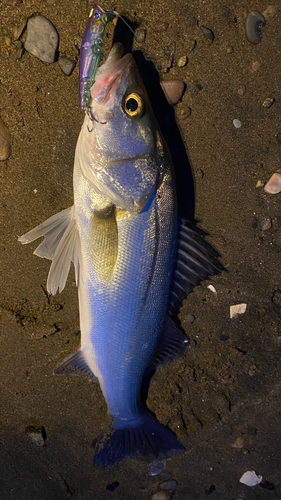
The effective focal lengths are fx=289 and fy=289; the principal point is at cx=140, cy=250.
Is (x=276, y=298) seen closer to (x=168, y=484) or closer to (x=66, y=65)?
(x=168, y=484)

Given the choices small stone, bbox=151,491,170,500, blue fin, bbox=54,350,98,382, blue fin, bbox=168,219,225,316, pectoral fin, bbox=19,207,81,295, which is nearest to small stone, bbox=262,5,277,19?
blue fin, bbox=168,219,225,316

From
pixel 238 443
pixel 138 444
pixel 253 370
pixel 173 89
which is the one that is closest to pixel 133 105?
pixel 173 89

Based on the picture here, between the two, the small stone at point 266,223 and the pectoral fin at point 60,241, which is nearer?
the pectoral fin at point 60,241

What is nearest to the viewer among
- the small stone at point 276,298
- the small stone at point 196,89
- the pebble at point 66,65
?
the pebble at point 66,65

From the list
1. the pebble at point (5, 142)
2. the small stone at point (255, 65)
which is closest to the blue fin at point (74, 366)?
the pebble at point (5, 142)

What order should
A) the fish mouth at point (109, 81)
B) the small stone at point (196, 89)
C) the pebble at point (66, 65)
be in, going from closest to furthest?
the fish mouth at point (109, 81)
the pebble at point (66, 65)
the small stone at point (196, 89)

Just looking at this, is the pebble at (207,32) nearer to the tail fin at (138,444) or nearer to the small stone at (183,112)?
the small stone at (183,112)

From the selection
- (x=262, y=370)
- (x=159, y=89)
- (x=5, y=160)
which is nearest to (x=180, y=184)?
(x=159, y=89)

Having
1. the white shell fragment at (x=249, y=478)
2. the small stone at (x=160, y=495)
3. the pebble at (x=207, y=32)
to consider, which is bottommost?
the small stone at (x=160, y=495)
